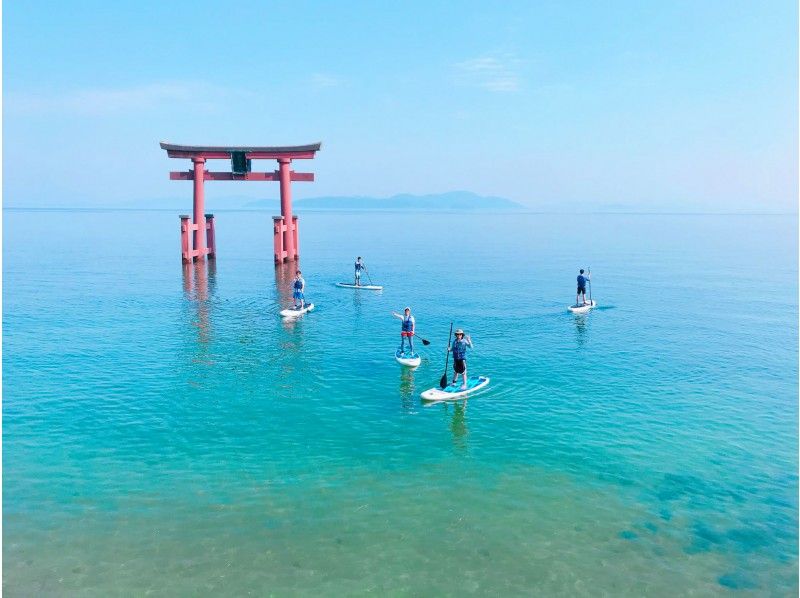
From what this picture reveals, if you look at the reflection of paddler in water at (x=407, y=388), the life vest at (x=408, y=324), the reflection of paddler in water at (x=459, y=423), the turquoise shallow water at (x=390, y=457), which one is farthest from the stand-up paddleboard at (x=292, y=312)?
the reflection of paddler in water at (x=459, y=423)

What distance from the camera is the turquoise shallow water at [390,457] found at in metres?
11.7

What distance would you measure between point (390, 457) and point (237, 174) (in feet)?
164

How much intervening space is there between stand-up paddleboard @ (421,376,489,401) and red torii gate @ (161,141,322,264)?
4043 centimetres

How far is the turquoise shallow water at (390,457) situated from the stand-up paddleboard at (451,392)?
56 centimetres

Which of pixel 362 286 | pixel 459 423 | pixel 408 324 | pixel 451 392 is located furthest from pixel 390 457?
pixel 362 286

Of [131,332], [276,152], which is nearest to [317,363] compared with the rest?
[131,332]

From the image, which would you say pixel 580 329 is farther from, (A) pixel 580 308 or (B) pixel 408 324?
(B) pixel 408 324

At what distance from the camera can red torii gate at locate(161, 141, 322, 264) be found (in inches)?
2306

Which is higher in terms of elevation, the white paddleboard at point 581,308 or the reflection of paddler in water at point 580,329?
the white paddleboard at point 581,308

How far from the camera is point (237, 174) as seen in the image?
60469 millimetres

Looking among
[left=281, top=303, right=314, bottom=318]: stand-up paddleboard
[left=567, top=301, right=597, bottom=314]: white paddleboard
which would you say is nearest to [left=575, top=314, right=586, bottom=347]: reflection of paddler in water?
[left=567, top=301, right=597, bottom=314]: white paddleboard

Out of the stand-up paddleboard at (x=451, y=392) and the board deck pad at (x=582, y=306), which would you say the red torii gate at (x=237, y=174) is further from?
the stand-up paddleboard at (x=451, y=392)

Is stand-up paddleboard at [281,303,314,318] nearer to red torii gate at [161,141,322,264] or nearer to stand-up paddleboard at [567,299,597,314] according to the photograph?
stand-up paddleboard at [567,299,597,314]

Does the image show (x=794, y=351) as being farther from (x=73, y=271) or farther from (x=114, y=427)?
(x=73, y=271)
